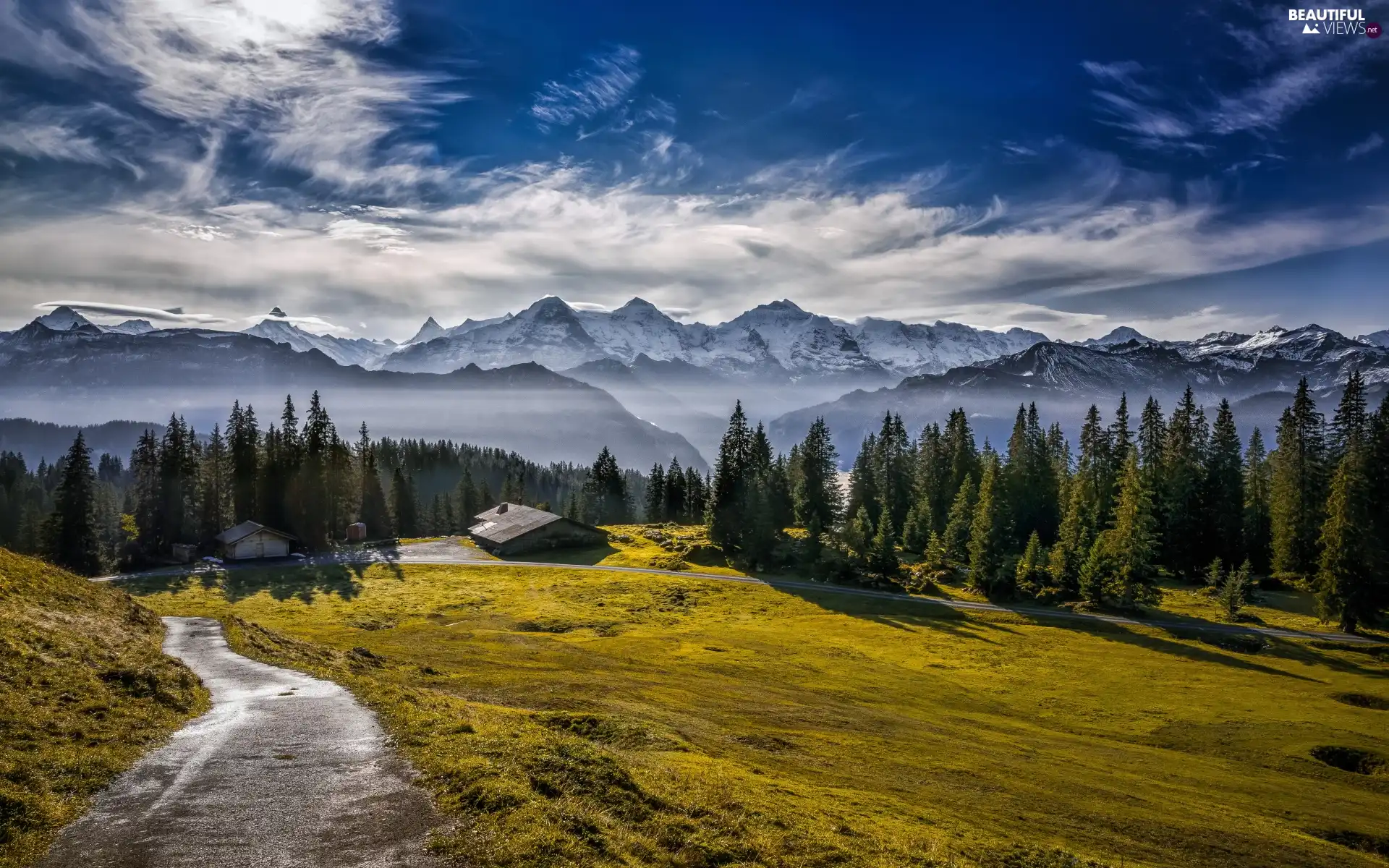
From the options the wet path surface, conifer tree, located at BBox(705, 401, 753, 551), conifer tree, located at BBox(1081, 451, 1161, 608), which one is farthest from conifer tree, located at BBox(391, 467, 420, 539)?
conifer tree, located at BBox(1081, 451, 1161, 608)

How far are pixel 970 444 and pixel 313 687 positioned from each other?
449 ft

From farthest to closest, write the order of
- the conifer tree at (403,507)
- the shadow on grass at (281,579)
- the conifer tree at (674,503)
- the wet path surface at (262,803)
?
the conifer tree at (674,503)
the conifer tree at (403,507)
the shadow on grass at (281,579)
the wet path surface at (262,803)

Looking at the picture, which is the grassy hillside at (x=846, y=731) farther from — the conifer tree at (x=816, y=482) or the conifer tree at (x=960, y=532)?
the conifer tree at (x=816, y=482)

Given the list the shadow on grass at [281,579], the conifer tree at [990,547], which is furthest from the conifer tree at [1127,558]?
the shadow on grass at [281,579]

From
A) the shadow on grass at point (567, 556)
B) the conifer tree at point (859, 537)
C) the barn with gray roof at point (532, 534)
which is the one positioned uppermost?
the conifer tree at point (859, 537)

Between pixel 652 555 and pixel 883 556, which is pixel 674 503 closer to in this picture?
pixel 652 555

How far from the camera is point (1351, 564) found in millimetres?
77125

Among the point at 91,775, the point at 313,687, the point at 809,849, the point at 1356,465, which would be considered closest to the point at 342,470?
the point at 313,687

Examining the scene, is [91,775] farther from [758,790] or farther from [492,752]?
[758,790]

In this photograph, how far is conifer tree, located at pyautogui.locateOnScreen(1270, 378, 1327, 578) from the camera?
103 m

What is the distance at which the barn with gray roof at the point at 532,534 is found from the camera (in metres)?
127

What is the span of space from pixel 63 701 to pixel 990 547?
9833cm

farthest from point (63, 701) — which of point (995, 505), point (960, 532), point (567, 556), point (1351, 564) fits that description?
point (960, 532)

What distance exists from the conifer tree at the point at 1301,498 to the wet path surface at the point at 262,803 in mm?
127764
